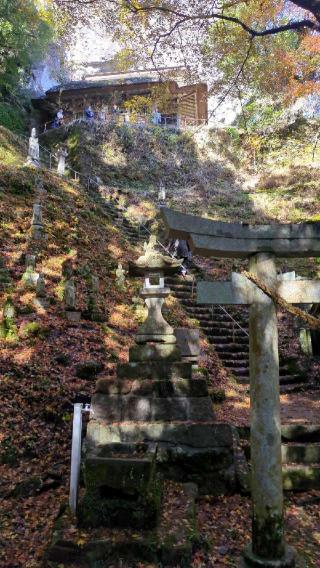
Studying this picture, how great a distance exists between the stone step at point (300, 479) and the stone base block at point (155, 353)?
2301mm

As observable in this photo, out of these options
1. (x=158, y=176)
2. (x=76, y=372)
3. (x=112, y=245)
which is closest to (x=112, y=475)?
(x=76, y=372)

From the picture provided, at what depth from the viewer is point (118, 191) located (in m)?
22.0

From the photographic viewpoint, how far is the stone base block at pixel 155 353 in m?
6.54

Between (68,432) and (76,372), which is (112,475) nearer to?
(68,432)

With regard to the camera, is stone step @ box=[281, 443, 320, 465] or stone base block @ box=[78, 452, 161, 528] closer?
stone base block @ box=[78, 452, 161, 528]

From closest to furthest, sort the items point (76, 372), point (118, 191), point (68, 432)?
point (68, 432)
point (76, 372)
point (118, 191)

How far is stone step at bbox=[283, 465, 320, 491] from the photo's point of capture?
18.6 feet

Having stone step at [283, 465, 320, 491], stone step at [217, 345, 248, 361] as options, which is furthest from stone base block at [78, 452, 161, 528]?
stone step at [217, 345, 248, 361]

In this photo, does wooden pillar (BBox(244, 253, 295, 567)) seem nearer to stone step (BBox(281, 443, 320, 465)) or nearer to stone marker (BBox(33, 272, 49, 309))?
stone step (BBox(281, 443, 320, 465))

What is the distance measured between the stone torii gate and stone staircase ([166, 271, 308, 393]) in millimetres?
6708

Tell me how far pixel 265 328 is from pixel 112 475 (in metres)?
2.19

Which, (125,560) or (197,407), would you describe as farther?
(197,407)

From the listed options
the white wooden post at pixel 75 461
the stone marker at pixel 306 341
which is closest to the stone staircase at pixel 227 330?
the stone marker at pixel 306 341

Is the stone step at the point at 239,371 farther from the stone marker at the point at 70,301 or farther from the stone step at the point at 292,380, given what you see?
the stone marker at the point at 70,301
